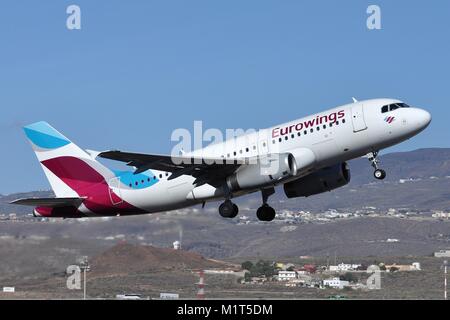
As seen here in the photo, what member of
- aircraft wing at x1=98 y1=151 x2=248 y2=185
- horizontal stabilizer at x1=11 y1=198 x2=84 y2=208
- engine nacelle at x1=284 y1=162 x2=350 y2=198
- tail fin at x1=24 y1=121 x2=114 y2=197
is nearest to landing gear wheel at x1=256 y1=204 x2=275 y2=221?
engine nacelle at x1=284 y1=162 x2=350 y2=198

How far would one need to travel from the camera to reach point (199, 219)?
61344mm

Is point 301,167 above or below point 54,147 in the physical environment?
below

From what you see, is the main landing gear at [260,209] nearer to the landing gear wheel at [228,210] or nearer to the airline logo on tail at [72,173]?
the landing gear wheel at [228,210]

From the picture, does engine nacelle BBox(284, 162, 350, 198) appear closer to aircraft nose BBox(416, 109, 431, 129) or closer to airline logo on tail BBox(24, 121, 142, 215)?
aircraft nose BBox(416, 109, 431, 129)

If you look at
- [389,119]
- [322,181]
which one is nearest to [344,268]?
[322,181]

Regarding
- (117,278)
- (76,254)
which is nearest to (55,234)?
(76,254)

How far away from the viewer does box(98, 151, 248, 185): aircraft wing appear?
132ft

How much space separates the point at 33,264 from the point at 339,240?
119 metres

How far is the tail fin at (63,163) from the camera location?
49.1 m

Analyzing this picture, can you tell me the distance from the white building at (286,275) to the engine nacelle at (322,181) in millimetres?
32877

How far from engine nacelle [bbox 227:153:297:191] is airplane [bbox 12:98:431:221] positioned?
0.16 ft

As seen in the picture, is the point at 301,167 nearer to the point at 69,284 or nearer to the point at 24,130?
the point at 24,130

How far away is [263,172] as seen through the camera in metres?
42.4

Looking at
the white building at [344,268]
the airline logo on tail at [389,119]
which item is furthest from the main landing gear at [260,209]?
the white building at [344,268]
